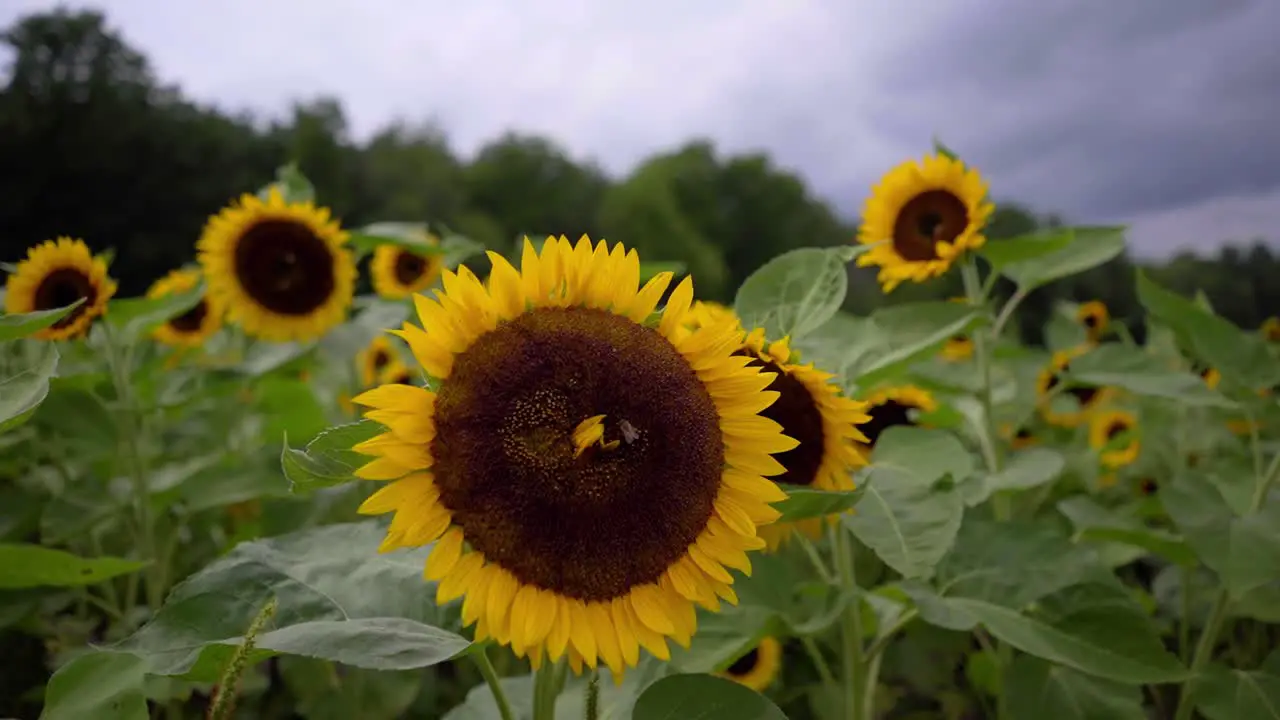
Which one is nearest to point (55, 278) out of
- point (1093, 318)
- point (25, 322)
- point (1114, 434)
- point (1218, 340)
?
point (25, 322)

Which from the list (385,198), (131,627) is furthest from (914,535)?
(385,198)

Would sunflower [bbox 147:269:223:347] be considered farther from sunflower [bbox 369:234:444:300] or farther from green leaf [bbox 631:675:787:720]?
green leaf [bbox 631:675:787:720]

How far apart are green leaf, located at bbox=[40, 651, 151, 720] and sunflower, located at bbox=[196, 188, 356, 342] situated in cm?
171

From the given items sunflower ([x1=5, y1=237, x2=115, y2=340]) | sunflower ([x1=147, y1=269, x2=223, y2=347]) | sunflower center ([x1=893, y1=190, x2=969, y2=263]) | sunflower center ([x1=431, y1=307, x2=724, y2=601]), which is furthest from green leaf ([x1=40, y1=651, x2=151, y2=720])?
sunflower ([x1=147, y1=269, x2=223, y2=347])

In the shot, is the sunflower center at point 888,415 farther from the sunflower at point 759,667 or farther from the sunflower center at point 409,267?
the sunflower center at point 409,267

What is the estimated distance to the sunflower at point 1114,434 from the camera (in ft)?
9.37

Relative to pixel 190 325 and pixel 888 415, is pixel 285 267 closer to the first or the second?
pixel 190 325

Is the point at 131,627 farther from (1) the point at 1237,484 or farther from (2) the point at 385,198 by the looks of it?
(2) the point at 385,198

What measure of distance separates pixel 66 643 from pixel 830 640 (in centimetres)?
165

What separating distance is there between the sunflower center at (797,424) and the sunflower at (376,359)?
3.11 metres

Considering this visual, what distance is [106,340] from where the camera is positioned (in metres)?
2.08

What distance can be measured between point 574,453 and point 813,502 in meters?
0.32

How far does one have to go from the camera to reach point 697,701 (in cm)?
A: 99

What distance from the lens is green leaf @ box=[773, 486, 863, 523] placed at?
991 millimetres
